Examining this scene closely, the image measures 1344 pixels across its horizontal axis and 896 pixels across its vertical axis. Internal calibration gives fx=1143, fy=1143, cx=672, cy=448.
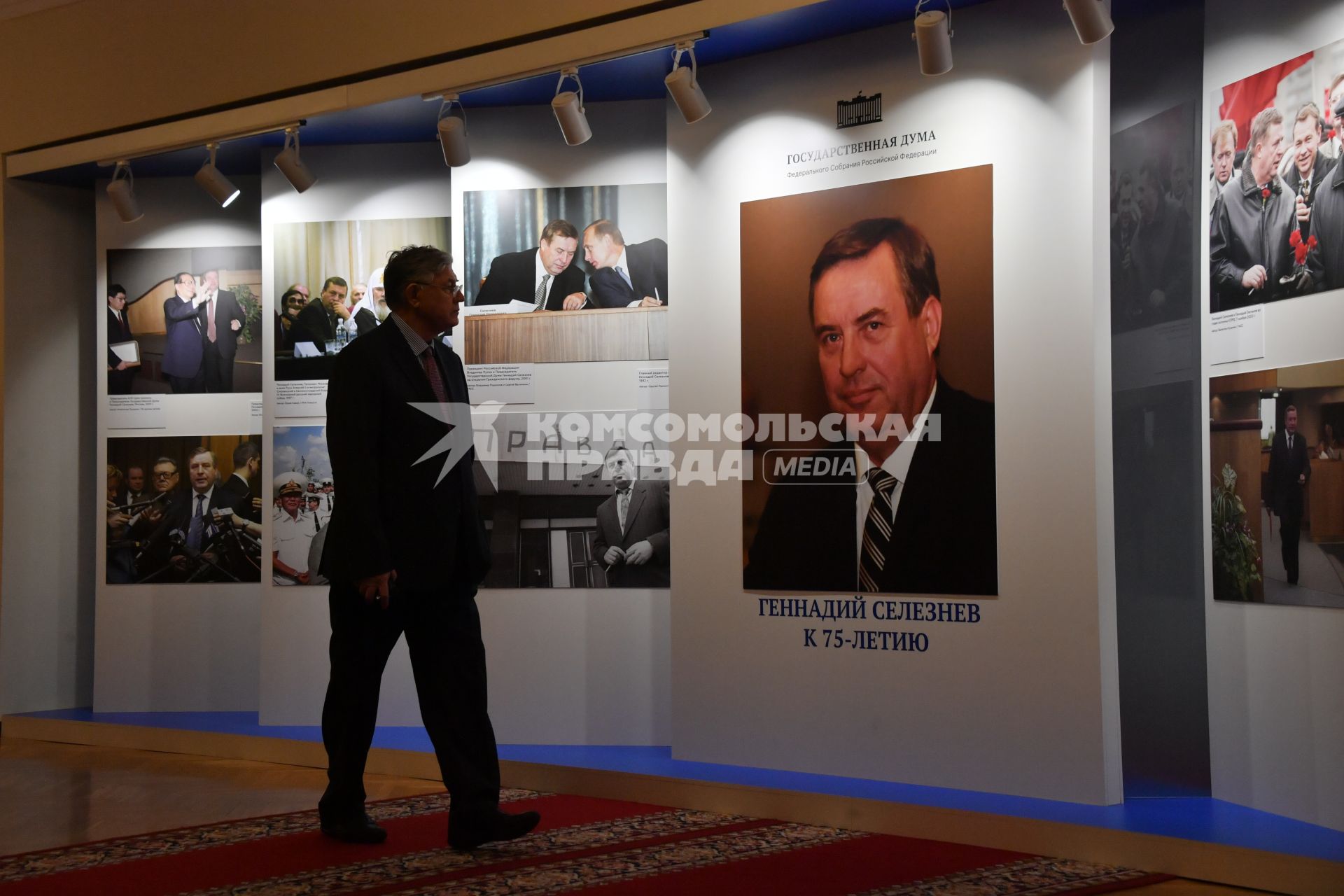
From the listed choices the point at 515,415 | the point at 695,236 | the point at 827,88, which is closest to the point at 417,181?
the point at 515,415

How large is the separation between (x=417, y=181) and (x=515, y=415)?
140 centimetres

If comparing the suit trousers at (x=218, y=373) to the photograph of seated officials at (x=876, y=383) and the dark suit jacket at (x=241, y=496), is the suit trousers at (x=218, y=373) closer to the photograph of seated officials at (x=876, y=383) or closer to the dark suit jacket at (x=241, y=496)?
the dark suit jacket at (x=241, y=496)

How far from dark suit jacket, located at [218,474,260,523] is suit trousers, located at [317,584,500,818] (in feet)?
9.16

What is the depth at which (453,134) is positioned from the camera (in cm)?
484

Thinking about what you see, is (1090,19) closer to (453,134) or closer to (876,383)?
(876,383)

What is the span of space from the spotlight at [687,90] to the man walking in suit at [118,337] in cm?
358

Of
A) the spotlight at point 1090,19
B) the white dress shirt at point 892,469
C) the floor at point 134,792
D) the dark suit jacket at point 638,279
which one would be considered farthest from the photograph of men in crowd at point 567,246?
the floor at point 134,792

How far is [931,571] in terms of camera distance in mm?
4074

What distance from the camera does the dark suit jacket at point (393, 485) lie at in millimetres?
3418

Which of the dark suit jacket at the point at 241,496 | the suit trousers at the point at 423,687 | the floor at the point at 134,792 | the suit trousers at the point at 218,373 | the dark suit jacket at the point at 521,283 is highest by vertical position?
the dark suit jacket at the point at 521,283

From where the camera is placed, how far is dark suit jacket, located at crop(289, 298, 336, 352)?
5.59 meters

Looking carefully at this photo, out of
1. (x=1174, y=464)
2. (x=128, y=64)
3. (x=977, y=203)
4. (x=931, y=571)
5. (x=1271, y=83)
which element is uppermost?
(x=128, y=64)

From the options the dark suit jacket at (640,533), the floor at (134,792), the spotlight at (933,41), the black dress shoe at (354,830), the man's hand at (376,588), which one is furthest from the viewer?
the dark suit jacket at (640,533)

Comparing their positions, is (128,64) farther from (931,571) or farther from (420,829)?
(931,571)
